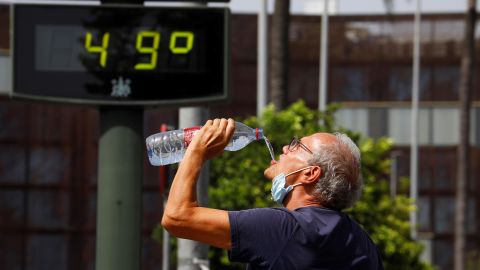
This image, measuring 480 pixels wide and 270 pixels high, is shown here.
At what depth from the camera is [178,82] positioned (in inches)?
308

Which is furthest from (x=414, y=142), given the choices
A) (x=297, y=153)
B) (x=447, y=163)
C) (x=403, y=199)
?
(x=297, y=153)

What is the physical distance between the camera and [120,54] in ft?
25.4

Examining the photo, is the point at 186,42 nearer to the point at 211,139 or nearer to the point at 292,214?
the point at 211,139

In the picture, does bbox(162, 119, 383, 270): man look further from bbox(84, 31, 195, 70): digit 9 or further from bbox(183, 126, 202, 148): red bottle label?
bbox(84, 31, 195, 70): digit 9

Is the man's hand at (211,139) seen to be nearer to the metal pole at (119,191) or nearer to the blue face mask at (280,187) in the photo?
the blue face mask at (280,187)

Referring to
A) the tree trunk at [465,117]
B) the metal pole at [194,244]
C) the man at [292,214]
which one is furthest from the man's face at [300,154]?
the tree trunk at [465,117]

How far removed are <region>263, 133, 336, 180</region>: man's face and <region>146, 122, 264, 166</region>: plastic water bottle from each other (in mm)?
503

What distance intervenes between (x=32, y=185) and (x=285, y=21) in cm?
1809

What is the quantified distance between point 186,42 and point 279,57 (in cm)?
2004

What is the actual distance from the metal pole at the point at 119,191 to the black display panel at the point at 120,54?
0.52ft

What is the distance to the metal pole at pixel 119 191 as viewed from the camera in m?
7.80

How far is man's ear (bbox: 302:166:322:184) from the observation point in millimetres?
4676

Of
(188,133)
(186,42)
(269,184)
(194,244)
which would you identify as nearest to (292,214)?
(188,133)

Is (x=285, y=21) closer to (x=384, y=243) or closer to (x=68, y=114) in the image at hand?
(x=384, y=243)
